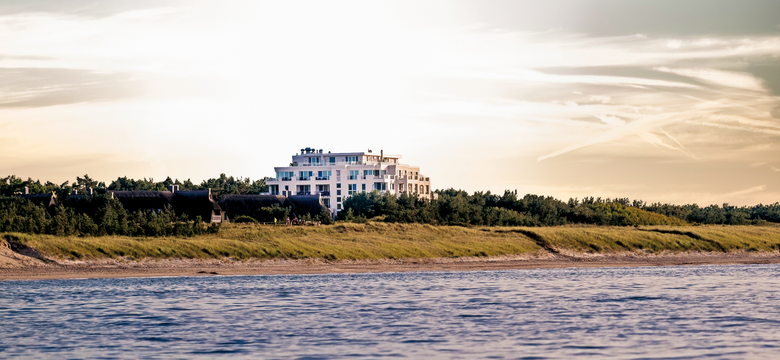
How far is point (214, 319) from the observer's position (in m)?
32.9

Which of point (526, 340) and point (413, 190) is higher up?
point (413, 190)

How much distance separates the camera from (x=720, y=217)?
13425cm

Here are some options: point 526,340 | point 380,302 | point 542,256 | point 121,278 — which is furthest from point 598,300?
point 542,256

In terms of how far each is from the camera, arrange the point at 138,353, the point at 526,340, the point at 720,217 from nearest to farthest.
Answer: the point at 138,353, the point at 526,340, the point at 720,217

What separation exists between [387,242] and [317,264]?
10918 mm

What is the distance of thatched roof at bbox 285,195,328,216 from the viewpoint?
127938 mm

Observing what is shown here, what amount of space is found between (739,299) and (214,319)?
78.4ft

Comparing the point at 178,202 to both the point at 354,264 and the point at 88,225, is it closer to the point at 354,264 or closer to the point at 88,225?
the point at 88,225

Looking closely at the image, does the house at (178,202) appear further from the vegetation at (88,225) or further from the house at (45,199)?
the vegetation at (88,225)

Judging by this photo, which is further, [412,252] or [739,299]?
[412,252]

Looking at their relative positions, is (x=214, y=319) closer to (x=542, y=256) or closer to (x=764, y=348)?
(x=764, y=348)

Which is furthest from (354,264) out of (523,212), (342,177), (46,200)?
(342,177)

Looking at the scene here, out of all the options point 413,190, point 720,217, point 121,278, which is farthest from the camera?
point 413,190

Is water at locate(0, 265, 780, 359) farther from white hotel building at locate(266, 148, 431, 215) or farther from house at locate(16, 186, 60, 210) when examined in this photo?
white hotel building at locate(266, 148, 431, 215)
